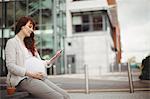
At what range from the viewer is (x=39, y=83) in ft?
5.98

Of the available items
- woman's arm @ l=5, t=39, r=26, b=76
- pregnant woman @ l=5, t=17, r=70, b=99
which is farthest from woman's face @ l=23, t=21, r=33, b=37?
woman's arm @ l=5, t=39, r=26, b=76

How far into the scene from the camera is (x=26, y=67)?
195cm

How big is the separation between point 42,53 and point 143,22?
41.6 inches

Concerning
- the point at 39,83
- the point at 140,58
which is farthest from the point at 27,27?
the point at 140,58

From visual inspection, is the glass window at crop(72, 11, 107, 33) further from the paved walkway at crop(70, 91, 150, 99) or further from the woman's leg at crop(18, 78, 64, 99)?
the woman's leg at crop(18, 78, 64, 99)

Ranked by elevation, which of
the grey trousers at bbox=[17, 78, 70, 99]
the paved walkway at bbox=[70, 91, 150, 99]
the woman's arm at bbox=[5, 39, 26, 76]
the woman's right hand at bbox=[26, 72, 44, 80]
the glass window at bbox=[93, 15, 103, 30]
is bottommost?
the paved walkway at bbox=[70, 91, 150, 99]

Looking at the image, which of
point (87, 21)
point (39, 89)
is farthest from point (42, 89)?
point (87, 21)

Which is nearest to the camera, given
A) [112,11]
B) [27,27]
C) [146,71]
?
[27,27]

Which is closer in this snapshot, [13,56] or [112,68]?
[13,56]

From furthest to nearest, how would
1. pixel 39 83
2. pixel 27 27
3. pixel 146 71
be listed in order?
pixel 146 71
pixel 27 27
pixel 39 83

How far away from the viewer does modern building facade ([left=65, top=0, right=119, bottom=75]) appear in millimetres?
2807

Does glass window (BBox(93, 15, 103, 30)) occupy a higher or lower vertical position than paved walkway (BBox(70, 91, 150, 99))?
higher

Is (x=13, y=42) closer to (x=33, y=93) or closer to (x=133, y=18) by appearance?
(x=33, y=93)

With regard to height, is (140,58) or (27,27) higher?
(27,27)
